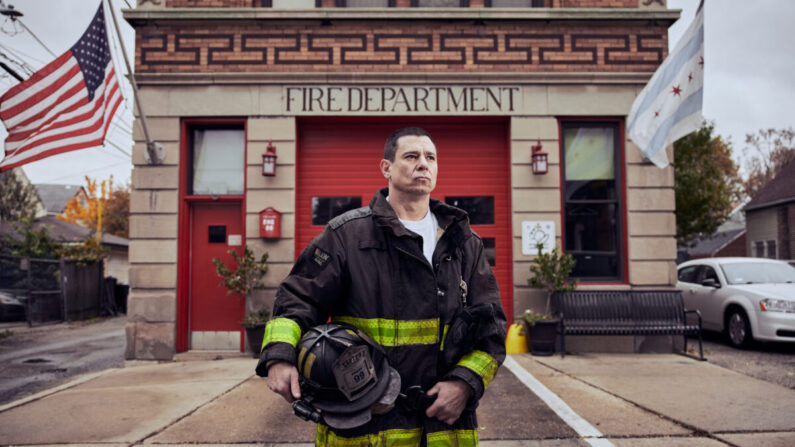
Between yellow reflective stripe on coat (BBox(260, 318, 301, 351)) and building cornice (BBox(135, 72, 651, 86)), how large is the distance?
268 inches

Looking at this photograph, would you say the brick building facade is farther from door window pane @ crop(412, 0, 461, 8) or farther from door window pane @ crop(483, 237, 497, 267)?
door window pane @ crop(412, 0, 461, 8)

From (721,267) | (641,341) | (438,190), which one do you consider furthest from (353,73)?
(721,267)

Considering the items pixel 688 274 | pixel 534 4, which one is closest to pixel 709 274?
pixel 688 274

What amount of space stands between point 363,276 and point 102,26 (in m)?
7.06

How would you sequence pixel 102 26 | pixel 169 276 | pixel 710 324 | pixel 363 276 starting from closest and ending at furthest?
pixel 363 276, pixel 102 26, pixel 169 276, pixel 710 324

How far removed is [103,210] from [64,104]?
43.3 m

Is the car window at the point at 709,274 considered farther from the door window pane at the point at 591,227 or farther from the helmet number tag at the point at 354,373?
the helmet number tag at the point at 354,373

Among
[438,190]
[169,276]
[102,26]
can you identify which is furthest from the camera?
[438,190]

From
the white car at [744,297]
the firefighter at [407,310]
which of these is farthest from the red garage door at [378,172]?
the firefighter at [407,310]

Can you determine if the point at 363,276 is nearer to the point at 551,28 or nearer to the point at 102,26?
the point at 102,26

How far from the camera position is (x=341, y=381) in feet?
6.35

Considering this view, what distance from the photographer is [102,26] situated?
7133mm

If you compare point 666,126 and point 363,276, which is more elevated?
point 666,126

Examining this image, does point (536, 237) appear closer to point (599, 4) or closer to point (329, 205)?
point (329, 205)
